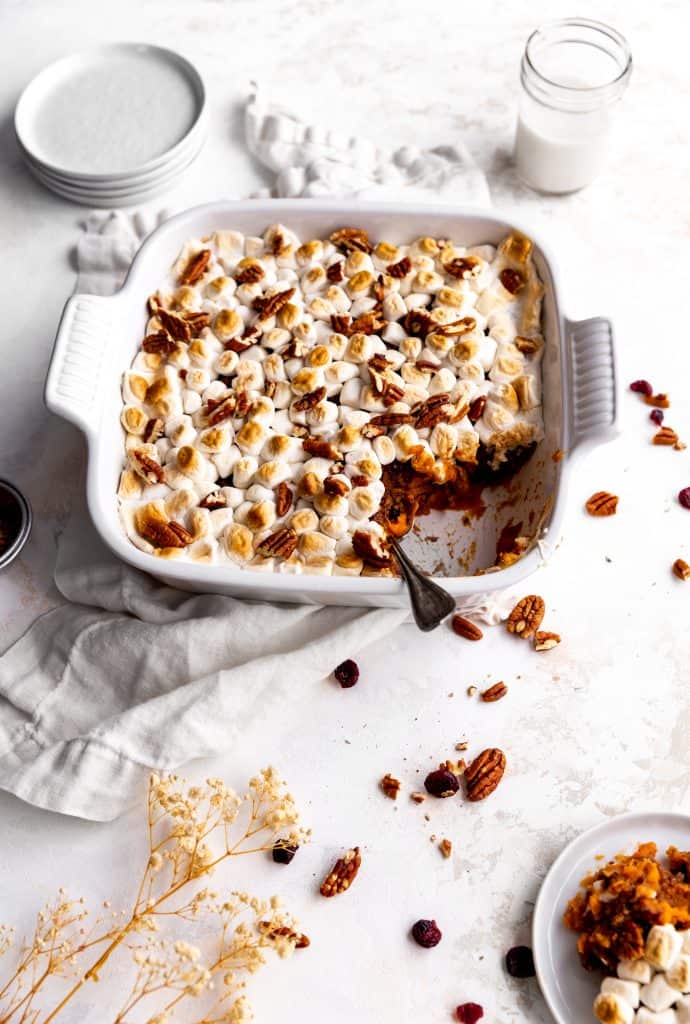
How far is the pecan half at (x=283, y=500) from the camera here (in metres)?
1.78

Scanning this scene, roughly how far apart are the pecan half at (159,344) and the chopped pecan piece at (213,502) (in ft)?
0.93

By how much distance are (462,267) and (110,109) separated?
0.87 metres

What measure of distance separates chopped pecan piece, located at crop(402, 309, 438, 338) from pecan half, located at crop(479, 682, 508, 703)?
1.95 feet

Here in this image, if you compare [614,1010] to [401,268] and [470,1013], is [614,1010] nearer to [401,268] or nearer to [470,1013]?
[470,1013]

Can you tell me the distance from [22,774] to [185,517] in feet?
1.51

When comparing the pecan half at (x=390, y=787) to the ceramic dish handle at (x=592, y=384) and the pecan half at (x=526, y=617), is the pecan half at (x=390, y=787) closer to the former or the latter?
the pecan half at (x=526, y=617)

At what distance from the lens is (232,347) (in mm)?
1924

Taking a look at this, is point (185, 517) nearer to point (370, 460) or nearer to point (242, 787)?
point (370, 460)

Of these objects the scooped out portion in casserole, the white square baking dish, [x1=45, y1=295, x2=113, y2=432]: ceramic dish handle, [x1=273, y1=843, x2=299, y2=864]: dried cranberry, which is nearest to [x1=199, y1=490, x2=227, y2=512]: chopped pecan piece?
the scooped out portion in casserole

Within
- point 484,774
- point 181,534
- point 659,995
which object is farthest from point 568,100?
point 659,995

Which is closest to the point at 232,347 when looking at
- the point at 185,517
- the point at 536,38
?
the point at 185,517

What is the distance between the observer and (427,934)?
161 cm

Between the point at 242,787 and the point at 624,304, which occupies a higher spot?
the point at 624,304

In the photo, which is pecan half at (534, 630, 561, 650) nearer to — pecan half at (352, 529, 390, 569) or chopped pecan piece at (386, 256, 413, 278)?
pecan half at (352, 529, 390, 569)
